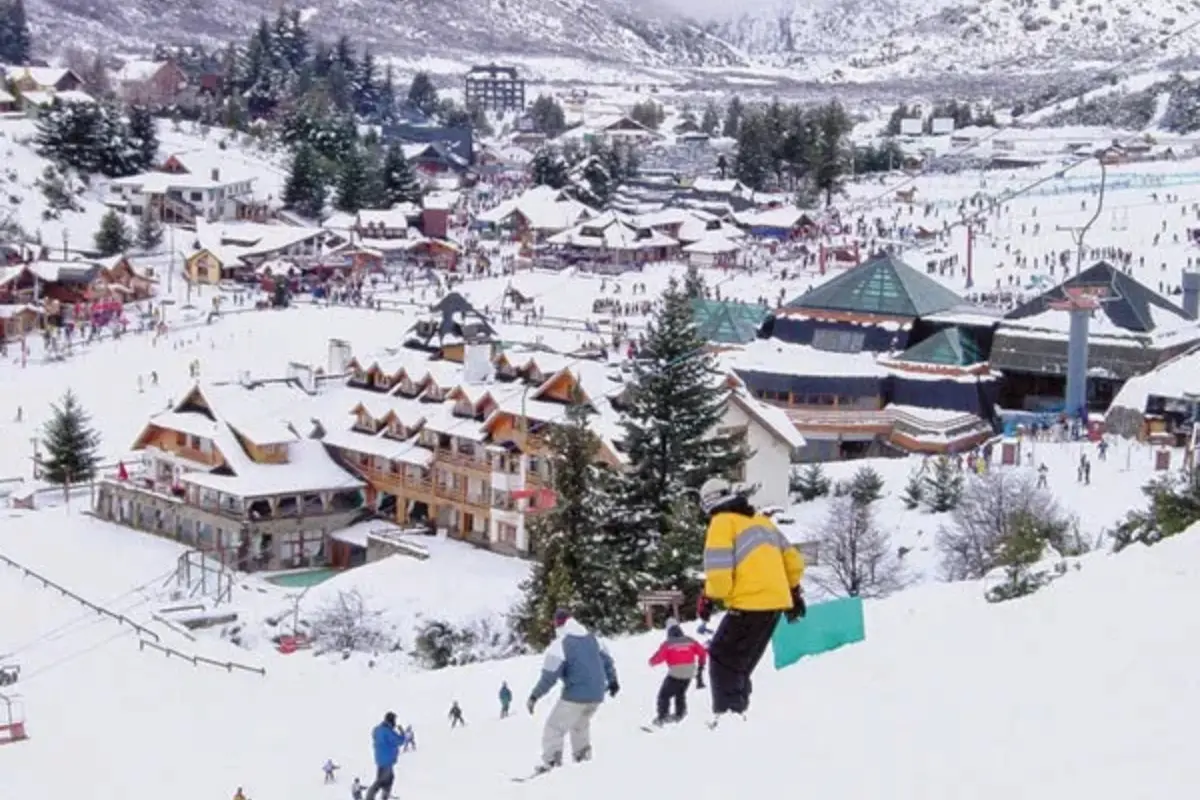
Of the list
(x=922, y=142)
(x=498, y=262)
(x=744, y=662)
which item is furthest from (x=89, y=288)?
(x=922, y=142)

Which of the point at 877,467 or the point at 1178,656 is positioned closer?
the point at 1178,656

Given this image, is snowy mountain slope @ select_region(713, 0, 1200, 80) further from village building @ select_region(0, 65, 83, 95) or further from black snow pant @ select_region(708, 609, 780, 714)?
black snow pant @ select_region(708, 609, 780, 714)

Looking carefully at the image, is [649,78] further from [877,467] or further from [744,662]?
[744,662]

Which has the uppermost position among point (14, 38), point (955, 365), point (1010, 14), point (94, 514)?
point (1010, 14)

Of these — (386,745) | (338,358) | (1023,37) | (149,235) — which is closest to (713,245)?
(149,235)

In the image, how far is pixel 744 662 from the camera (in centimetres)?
666

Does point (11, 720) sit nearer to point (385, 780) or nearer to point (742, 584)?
point (385, 780)

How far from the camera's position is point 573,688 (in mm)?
7227

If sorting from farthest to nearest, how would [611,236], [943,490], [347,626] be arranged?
[611,236]
[943,490]
[347,626]

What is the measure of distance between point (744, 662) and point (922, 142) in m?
79.7

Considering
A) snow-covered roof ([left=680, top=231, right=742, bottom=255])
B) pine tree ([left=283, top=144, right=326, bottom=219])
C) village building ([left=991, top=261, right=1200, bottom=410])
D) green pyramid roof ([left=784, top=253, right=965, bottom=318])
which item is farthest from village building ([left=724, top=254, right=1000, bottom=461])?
pine tree ([left=283, top=144, right=326, bottom=219])

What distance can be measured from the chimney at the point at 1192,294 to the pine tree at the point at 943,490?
564 inches

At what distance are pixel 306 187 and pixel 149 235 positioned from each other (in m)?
8.40

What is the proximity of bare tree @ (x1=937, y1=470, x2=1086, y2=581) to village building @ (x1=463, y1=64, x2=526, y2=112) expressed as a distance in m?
90.4
